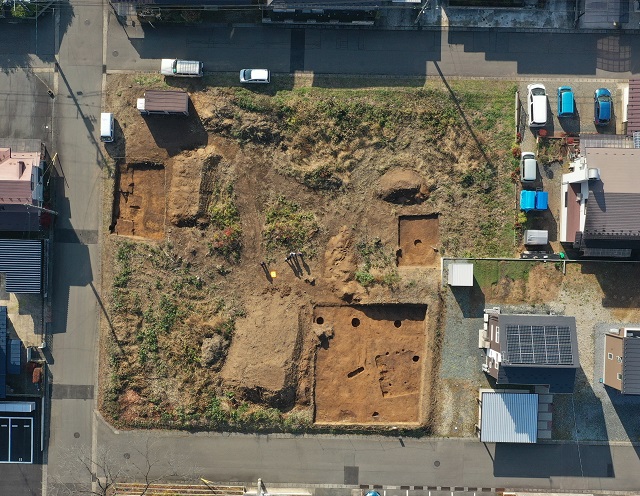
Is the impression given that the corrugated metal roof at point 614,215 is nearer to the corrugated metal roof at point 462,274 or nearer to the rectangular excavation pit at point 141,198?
the corrugated metal roof at point 462,274

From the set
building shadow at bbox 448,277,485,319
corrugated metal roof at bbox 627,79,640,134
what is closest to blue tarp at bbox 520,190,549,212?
building shadow at bbox 448,277,485,319

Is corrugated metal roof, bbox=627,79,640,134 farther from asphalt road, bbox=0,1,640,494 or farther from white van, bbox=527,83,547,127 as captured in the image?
white van, bbox=527,83,547,127

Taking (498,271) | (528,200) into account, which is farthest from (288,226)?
(528,200)

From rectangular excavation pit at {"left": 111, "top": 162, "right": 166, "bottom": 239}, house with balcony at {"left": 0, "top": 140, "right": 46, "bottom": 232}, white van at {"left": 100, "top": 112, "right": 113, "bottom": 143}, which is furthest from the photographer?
rectangular excavation pit at {"left": 111, "top": 162, "right": 166, "bottom": 239}

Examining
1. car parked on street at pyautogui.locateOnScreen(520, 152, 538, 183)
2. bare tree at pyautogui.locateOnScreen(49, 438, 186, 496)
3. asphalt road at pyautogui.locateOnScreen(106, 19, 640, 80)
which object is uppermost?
asphalt road at pyautogui.locateOnScreen(106, 19, 640, 80)

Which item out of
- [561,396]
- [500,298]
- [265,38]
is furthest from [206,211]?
[561,396]

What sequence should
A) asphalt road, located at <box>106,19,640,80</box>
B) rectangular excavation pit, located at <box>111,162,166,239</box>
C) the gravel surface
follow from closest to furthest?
the gravel surface < asphalt road, located at <box>106,19,640,80</box> < rectangular excavation pit, located at <box>111,162,166,239</box>

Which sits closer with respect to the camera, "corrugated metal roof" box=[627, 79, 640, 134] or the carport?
"corrugated metal roof" box=[627, 79, 640, 134]
